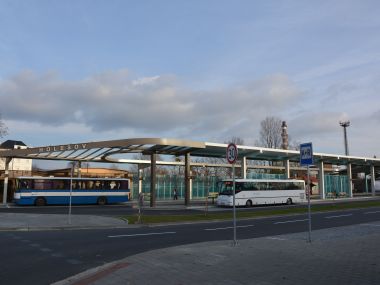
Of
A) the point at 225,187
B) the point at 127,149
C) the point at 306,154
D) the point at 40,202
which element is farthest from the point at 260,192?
the point at 306,154

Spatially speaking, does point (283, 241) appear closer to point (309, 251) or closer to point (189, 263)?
point (309, 251)

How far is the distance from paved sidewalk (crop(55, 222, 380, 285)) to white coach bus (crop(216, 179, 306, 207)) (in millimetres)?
24551

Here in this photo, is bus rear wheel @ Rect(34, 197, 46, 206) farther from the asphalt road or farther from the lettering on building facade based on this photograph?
the asphalt road

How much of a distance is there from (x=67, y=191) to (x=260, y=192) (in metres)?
18.4

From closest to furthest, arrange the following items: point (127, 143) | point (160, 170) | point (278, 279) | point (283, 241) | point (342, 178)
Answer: point (278, 279), point (283, 241), point (127, 143), point (342, 178), point (160, 170)

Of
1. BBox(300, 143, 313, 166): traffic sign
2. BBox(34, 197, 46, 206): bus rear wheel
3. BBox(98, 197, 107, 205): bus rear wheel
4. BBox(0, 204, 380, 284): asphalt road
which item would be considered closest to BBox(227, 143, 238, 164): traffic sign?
BBox(300, 143, 313, 166): traffic sign

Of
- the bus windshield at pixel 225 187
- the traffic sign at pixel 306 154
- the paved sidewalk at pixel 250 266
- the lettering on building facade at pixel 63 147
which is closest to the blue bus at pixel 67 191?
the lettering on building facade at pixel 63 147

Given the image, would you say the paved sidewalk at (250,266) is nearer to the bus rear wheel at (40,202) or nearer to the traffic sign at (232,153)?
the traffic sign at (232,153)

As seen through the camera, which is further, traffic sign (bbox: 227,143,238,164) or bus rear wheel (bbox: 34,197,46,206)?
bus rear wheel (bbox: 34,197,46,206)

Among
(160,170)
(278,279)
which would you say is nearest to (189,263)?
(278,279)

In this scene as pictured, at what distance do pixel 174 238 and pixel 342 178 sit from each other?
6166cm

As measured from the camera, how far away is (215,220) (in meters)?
21.6

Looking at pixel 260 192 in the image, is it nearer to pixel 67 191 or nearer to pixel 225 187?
pixel 225 187

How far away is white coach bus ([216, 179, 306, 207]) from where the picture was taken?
3597cm
